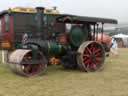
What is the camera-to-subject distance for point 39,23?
36.1ft

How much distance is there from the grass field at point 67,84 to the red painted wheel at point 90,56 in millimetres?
342

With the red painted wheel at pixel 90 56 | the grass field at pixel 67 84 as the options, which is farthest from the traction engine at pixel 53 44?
the grass field at pixel 67 84

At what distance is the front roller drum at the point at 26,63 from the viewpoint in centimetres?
996

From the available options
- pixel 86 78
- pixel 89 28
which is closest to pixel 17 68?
pixel 86 78

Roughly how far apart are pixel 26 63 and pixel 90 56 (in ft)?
7.93

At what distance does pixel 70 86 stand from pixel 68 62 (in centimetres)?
309

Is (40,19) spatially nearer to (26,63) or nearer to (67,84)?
(26,63)

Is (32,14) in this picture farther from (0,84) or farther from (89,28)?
(0,84)

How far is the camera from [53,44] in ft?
36.3

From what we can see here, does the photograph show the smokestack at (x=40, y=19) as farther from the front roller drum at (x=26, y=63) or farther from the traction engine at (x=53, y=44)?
the front roller drum at (x=26, y=63)

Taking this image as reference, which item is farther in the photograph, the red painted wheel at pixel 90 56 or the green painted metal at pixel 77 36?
the green painted metal at pixel 77 36

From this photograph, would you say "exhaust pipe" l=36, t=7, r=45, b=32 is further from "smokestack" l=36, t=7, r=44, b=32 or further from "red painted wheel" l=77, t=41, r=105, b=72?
"red painted wheel" l=77, t=41, r=105, b=72

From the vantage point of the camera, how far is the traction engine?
1031 cm

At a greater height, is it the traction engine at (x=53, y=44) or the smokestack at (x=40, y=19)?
the smokestack at (x=40, y=19)
